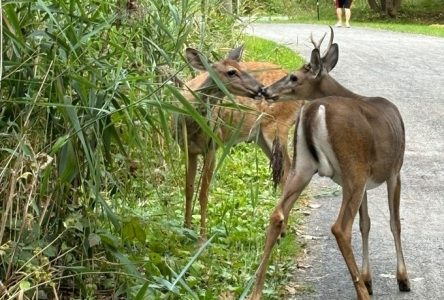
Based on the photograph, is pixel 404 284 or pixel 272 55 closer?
pixel 404 284

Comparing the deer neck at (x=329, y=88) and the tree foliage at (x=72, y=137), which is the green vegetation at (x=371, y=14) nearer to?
the deer neck at (x=329, y=88)

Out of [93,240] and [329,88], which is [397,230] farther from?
[93,240]

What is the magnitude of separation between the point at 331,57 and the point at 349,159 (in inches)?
53.7

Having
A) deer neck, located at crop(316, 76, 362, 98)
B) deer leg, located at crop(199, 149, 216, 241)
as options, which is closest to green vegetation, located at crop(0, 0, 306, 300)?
deer leg, located at crop(199, 149, 216, 241)

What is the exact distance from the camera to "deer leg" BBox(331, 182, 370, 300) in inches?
221

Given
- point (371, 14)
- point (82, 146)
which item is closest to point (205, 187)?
point (82, 146)

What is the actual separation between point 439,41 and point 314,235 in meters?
18.0

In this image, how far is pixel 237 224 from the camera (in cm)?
742

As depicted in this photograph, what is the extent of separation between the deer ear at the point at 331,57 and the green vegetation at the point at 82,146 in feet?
4.37

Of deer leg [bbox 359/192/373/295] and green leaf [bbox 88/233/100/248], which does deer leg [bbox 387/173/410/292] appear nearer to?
deer leg [bbox 359/192/373/295]

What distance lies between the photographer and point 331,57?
6953mm

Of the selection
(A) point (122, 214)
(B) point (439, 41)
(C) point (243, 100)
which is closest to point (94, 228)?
(A) point (122, 214)

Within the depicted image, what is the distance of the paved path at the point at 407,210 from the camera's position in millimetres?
6320

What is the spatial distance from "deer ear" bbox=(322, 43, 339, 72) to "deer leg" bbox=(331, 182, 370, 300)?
4.48 ft
